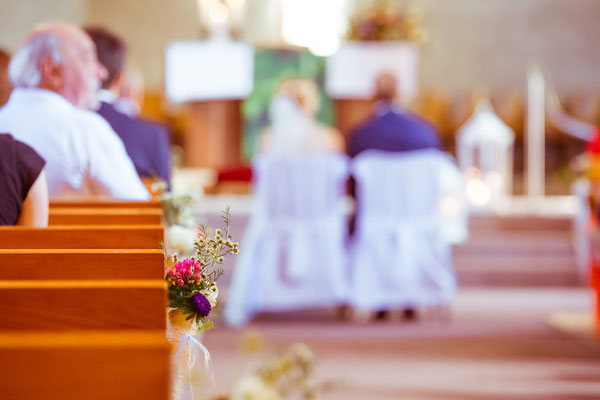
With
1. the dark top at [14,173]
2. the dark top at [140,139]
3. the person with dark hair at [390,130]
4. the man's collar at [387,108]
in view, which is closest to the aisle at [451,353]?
the person with dark hair at [390,130]

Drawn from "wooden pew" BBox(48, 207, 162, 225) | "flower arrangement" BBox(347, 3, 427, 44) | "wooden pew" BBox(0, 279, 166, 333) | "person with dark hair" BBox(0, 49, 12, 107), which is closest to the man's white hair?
"person with dark hair" BBox(0, 49, 12, 107)

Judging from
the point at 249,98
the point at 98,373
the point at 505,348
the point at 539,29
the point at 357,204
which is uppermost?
the point at 539,29

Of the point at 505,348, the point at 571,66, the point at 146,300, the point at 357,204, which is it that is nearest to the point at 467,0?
the point at 571,66

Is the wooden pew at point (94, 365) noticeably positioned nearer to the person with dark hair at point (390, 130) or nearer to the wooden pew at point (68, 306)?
the wooden pew at point (68, 306)

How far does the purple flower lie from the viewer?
1.44 meters

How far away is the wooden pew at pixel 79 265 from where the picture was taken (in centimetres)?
136

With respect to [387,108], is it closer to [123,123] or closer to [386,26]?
[123,123]

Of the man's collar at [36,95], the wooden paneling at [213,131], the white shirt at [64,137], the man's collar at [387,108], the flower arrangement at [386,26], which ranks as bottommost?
the white shirt at [64,137]

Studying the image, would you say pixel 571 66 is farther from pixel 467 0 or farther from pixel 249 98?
pixel 249 98

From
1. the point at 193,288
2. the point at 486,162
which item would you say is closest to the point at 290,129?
Answer: the point at 486,162

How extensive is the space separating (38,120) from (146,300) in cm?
149

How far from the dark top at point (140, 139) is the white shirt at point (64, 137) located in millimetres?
792

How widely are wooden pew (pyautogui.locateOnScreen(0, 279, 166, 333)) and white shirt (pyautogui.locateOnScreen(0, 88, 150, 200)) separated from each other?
1406 millimetres

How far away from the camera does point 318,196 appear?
17.3ft
